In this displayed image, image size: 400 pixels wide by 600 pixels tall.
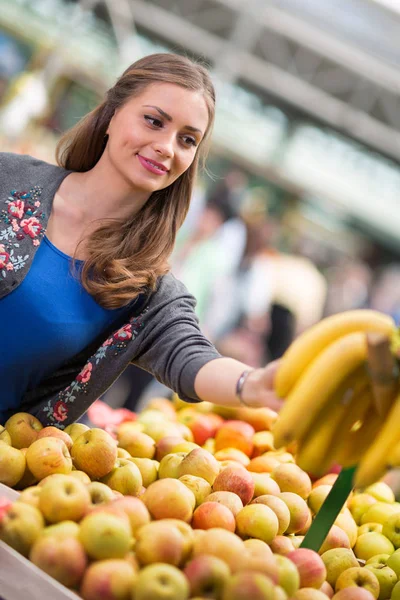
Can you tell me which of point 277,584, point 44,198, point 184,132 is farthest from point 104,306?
point 277,584

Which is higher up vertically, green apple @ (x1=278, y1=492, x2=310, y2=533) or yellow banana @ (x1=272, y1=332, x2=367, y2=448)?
yellow banana @ (x1=272, y1=332, x2=367, y2=448)

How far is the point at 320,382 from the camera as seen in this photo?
4.12 ft

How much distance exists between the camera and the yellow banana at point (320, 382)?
125 cm

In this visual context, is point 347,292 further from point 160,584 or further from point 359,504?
point 160,584

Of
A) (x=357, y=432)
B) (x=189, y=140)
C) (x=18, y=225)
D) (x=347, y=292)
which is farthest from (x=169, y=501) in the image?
(x=347, y=292)

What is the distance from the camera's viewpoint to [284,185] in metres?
10.7

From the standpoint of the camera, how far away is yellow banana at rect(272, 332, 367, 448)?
1.25m

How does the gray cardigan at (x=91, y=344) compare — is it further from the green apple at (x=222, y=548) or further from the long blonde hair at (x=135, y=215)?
the green apple at (x=222, y=548)

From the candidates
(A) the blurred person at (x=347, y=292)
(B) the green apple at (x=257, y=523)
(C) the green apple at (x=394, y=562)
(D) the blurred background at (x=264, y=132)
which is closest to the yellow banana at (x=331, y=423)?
(B) the green apple at (x=257, y=523)

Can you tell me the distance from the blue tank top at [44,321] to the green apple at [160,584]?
833 millimetres

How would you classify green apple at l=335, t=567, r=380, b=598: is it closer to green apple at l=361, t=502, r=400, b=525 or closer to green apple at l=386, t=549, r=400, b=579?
green apple at l=386, t=549, r=400, b=579

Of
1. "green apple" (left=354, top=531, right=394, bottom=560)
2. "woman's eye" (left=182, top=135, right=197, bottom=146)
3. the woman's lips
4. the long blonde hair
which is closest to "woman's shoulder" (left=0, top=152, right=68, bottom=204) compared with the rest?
the long blonde hair

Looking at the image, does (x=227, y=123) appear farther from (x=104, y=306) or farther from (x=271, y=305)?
(x=104, y=306)

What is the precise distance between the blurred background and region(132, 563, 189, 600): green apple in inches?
154
